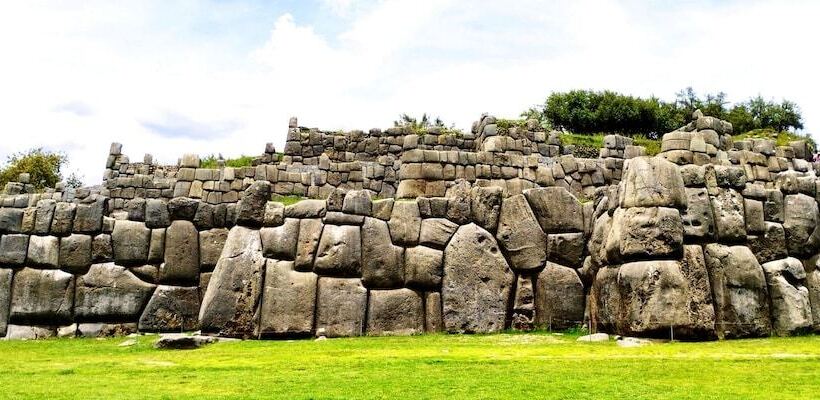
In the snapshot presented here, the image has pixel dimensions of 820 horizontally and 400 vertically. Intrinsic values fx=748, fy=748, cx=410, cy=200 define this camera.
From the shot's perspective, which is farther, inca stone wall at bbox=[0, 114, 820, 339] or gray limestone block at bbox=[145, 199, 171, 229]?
gray limestone block at bbox=[145, 199, 171, 229]

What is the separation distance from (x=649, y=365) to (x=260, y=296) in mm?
7005

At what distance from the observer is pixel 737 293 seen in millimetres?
12195

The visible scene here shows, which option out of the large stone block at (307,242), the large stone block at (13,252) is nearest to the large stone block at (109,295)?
the large stone block at (13,252)

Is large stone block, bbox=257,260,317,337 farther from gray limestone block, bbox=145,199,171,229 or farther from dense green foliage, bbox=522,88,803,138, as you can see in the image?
dense green foliage, bbox=522,88,803,138

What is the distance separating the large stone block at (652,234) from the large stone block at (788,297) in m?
2.22

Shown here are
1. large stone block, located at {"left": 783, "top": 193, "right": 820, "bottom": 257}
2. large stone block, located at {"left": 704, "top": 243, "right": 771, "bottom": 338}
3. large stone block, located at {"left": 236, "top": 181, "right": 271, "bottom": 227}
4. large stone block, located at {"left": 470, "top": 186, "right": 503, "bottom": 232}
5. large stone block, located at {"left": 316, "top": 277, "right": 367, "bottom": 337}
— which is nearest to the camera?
large stone block, located at {"left": 704, "top": 243, "right": 771, "bottom": 338}

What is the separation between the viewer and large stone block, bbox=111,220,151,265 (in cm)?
1472

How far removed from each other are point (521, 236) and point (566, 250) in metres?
0.92

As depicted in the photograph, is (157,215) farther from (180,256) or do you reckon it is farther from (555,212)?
(555,212)

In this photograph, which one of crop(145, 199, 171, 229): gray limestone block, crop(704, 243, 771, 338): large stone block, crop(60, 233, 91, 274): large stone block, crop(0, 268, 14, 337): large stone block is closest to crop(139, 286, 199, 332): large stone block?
crop(145, 199, 171, 229): gray limestone block

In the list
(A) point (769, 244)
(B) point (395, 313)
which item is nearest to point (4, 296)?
(B) point (395, 313)

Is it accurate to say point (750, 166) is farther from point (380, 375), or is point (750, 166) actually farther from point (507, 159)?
point (380, 375)

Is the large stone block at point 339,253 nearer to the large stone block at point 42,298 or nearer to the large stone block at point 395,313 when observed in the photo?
the large stone block at point 395,313

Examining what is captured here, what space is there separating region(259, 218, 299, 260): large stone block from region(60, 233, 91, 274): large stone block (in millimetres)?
3729
